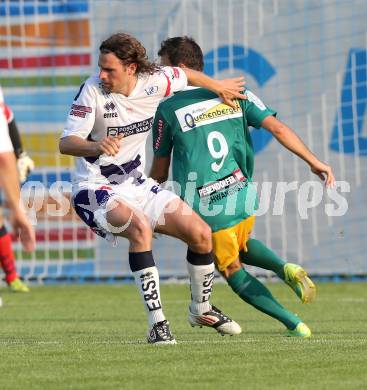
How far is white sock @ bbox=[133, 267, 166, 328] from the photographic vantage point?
738cm

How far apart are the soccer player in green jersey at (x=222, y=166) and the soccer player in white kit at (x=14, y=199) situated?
294cm

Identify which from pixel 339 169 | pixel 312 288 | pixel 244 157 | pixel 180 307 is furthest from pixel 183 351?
pixel 339 169

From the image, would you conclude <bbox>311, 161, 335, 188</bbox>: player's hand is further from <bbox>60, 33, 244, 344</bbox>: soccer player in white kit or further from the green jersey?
<bbox>60, 33, 244, 344</bbox>: soccer player in white kit

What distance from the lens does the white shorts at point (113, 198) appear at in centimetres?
760

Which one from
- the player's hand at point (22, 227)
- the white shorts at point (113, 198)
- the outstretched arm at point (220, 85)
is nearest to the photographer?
the player's hand at point (22, 227)

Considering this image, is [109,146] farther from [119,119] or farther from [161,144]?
[161,144]

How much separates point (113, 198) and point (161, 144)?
3.05ft

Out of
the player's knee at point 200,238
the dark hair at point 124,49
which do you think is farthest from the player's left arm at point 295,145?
the dark hair at point 124,49

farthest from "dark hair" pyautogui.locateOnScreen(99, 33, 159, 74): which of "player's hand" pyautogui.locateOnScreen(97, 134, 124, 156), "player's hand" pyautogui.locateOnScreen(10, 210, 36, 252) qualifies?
"player's hand" pyautogui.locateOnScreen(10, 210, 36, 252)

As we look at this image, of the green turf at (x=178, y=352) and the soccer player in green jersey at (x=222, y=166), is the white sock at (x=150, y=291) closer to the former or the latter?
the green turf at (x=178, y=352)

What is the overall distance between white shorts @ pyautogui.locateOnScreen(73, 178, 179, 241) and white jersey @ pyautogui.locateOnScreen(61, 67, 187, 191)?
0.22 ft

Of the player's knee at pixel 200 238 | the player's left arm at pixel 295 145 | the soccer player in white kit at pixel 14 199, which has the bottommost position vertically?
the player's knee at pixel 200 238

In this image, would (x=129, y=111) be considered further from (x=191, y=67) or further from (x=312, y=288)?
(x=312, y=288)

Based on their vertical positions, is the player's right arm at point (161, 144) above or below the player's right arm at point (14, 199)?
below
